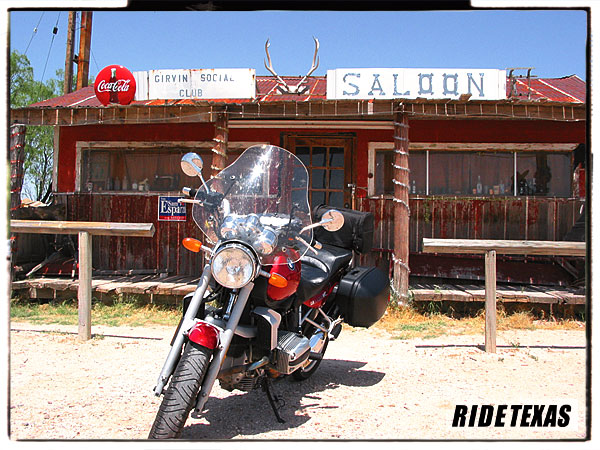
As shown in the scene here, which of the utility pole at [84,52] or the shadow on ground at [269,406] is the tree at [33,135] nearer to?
the utility pole at [84,52]

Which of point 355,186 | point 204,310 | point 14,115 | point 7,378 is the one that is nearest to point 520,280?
point 355,186

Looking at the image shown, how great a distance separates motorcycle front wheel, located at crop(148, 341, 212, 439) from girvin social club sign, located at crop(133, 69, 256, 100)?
5.60m

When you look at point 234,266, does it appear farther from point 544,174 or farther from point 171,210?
point 544,174

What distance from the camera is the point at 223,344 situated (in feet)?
9.07

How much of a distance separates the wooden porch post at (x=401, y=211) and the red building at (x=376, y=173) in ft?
1.69

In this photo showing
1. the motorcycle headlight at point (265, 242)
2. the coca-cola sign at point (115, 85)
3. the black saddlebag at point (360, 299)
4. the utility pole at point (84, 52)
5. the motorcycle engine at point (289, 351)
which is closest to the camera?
the motorcycle headlight at point (265, 242)

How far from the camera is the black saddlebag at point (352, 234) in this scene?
13.9 feet

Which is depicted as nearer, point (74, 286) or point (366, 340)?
point (366, 340)

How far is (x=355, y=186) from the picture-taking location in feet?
28.5

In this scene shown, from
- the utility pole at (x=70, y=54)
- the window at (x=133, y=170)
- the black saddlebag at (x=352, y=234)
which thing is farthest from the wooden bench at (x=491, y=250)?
the utility pole at (x=70, y=54)

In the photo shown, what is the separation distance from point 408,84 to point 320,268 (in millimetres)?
4346

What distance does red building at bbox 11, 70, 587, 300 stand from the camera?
812 centimetres
